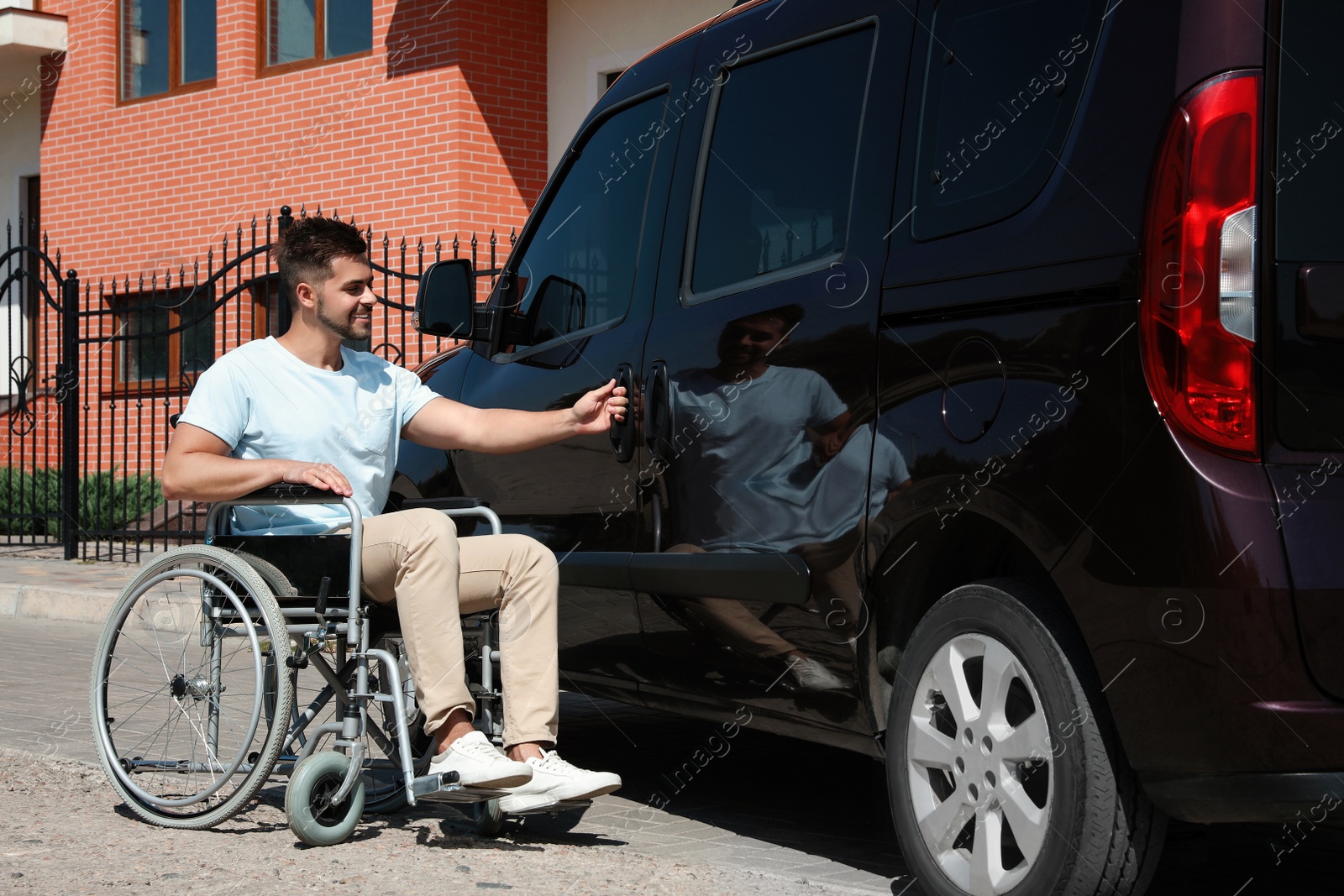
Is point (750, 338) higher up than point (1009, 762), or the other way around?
point (750, 338)

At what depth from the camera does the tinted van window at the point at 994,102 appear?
10.8 feet

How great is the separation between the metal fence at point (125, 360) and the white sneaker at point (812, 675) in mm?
6680

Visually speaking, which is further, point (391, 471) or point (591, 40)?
point (591, 40)

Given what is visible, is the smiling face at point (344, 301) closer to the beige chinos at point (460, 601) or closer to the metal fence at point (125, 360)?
the beige chinos at point (460, 601)

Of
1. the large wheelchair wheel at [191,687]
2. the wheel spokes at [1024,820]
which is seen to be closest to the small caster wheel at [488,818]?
the large wheelchair wheel at [191,687]

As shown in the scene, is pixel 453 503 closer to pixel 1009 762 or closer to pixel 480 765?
pixel 480 765

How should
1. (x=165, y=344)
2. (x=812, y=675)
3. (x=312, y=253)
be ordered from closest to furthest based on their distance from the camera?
(x=812, y=675) < (x=312, y=253) < (x=165, y=344)

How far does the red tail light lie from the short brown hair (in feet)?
7.89

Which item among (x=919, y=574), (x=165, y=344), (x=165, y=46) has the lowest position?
(x=919, y=574)

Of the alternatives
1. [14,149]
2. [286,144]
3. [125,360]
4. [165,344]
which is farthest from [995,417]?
[14,149]

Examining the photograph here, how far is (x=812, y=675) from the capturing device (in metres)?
3.89

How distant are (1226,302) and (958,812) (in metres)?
1.16

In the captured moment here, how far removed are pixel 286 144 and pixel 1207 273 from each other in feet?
44.1

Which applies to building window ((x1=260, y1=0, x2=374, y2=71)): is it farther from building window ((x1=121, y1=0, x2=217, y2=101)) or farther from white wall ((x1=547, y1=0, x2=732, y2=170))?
white wall ((x1=547, y1=0, x2=732, y2=170))
